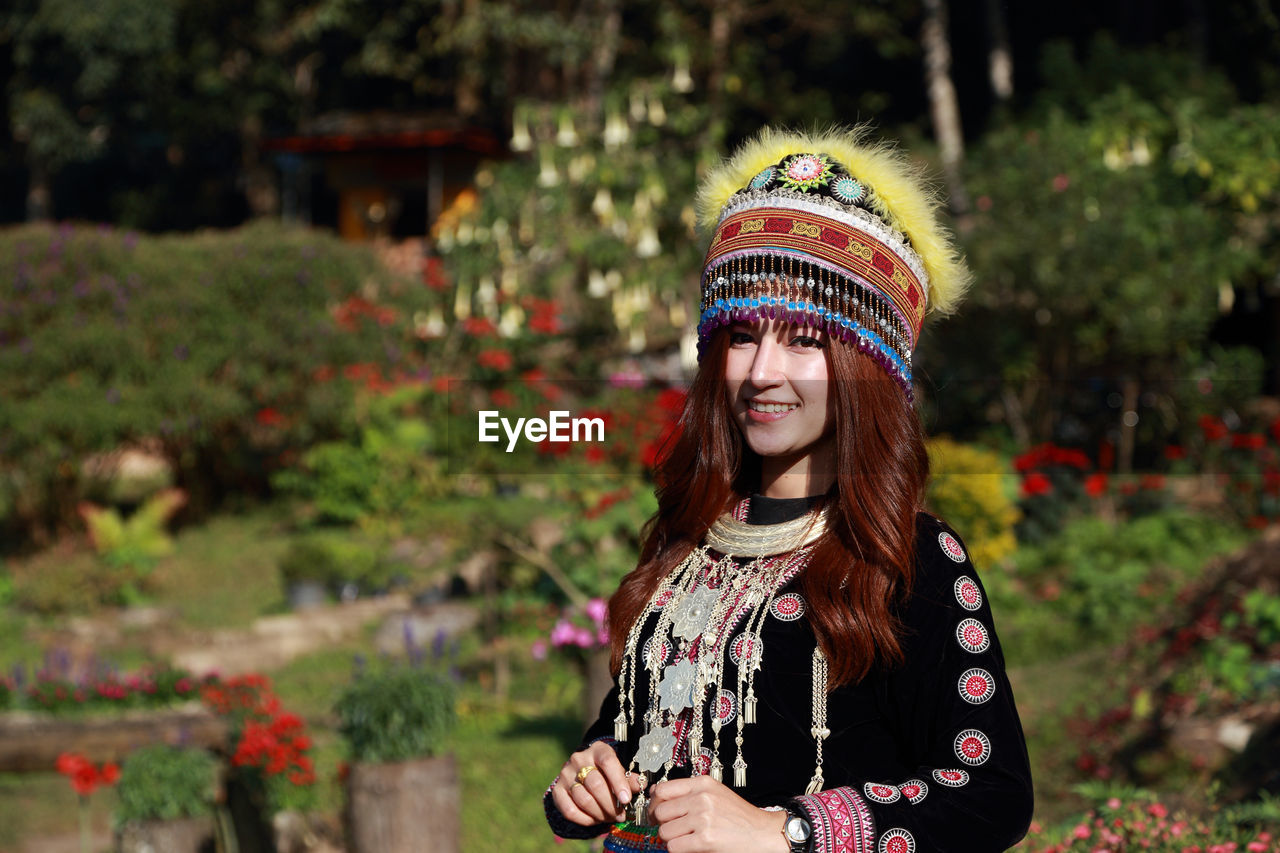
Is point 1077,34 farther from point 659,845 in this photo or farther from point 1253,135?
point 659,845

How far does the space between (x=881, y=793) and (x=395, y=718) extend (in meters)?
3.59

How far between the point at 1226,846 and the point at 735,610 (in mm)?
1564

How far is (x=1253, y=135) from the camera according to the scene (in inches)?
432

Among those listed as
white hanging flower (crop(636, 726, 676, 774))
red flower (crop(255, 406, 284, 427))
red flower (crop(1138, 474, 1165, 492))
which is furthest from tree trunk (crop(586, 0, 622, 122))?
white hanging flower (crop(636, 726, 676, 774))

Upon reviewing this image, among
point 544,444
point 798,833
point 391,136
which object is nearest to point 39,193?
point 391,136

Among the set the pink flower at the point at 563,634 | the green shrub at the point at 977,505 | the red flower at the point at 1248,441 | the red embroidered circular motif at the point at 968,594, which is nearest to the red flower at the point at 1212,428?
the red flower at the point at 1248,441

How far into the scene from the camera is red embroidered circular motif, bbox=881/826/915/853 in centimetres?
172

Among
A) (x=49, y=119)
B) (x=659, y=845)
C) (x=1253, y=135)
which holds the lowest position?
(x=659, y=845)

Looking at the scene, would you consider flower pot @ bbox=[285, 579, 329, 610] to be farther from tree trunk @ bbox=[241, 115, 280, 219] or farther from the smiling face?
tree trunk @ bbox=[241, 115, 280, 219]

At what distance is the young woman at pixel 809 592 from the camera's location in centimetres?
175

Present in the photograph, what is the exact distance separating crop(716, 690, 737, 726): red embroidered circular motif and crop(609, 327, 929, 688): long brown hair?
17cm

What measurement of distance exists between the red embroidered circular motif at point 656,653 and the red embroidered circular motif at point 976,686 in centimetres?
49

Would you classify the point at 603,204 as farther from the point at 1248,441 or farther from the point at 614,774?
the point at 614,774

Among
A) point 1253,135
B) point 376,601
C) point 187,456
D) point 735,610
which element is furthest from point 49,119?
point 735,610
